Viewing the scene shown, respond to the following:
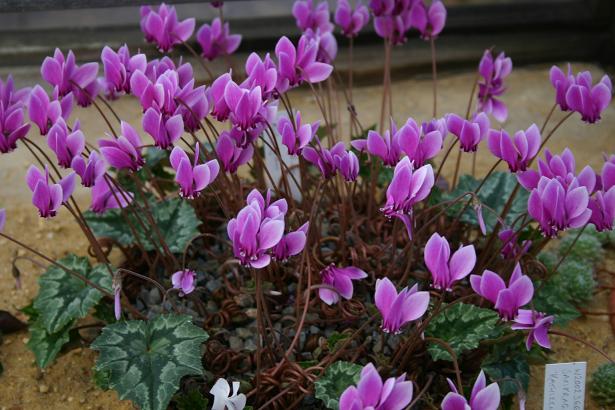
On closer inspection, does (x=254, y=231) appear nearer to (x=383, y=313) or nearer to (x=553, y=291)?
(x=383, y=313)

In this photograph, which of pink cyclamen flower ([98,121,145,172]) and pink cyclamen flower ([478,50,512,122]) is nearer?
pink cyclamen flower ([98,121,145,172])

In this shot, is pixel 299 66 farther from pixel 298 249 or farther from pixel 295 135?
pixel 298 249

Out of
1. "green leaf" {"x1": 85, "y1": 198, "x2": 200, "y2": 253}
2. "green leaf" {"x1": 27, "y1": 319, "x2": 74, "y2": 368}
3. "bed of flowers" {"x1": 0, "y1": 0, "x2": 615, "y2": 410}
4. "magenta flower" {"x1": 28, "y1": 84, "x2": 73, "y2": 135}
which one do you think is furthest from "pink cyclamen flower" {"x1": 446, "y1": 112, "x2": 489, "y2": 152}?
"green leaf" {"x1": 27, "y1": 319, "x2": 74, "y2": 368}

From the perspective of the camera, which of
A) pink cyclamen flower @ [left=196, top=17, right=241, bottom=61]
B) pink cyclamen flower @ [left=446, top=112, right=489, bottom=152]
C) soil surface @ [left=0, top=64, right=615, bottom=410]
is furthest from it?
pink cyclamen flower @ [left=196, top=17, right=241, bottom=61]

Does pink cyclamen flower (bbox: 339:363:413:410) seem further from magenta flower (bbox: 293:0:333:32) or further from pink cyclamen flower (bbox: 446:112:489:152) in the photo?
magenta flower (bbox: 293:0:333:32)

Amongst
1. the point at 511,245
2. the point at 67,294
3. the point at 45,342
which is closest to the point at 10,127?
the point at 67,294

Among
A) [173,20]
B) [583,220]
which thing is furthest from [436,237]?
[173,20]
